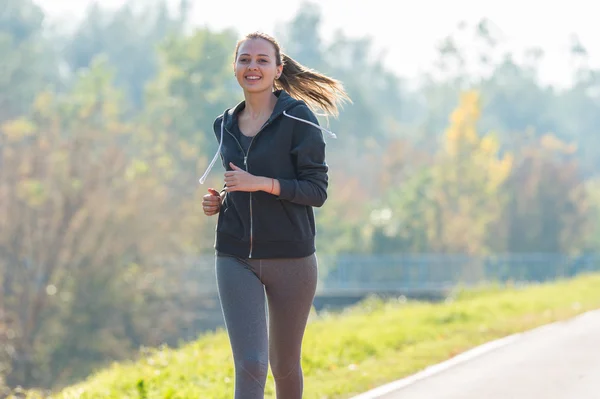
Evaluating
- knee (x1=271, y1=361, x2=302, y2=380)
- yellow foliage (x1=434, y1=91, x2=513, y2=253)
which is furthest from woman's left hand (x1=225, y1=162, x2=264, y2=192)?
yellow foliage (x1=434, y1=91, x2=513, y2=253)

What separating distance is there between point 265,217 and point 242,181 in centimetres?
27

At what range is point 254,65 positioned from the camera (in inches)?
227

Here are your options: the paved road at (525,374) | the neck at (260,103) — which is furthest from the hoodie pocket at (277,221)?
the paved road at (525,374)

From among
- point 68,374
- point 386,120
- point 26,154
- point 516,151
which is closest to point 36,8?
point 386,120

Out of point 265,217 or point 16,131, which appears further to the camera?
point 16,131

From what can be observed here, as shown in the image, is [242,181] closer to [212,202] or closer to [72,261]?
[212,202]

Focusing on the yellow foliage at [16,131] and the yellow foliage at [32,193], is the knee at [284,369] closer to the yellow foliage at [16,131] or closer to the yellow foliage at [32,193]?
the yellow foliage at [32,193]

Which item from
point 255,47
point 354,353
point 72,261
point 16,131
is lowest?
point 72,261

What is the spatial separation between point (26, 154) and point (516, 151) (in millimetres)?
39458

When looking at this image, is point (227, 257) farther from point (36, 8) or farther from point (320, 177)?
point (36, 8)

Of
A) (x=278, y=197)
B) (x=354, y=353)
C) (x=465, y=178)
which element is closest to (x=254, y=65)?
(x=278, y=197)

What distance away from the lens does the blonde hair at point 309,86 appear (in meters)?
6.16

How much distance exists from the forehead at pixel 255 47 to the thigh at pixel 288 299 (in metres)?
0.95

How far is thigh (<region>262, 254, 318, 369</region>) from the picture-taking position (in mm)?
5684
